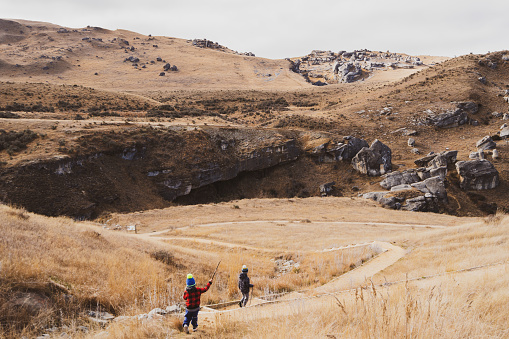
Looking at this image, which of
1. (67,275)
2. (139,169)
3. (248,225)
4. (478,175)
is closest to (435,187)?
(478,175)

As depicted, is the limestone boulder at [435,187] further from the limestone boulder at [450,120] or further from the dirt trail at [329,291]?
the limestone boulder at [450,120]

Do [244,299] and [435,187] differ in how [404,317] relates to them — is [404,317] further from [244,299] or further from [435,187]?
[435,187]

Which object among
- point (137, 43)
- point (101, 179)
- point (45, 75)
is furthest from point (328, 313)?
point (137, 43)

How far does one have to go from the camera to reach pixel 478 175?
3938 centimetres

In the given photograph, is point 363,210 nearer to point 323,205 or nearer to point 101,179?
point 323,205

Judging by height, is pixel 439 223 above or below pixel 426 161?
below

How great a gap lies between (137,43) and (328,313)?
170m

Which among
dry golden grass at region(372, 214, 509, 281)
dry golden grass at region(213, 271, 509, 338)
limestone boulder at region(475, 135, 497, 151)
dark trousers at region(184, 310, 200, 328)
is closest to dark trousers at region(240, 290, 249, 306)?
dark trousers at region(184, 310, 200, 328)

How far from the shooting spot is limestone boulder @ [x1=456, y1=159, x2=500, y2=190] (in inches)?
1547

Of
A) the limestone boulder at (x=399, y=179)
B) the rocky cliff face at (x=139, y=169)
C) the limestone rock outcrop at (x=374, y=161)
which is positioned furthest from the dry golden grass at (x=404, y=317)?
the limestone rock outcrop at (x=374, y=161)

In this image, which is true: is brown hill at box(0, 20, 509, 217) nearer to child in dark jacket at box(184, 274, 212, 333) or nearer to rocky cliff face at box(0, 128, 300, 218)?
rocky cliff face at box(0, 128, 300, 218)

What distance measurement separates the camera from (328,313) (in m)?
5.12

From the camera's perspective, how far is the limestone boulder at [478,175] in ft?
129

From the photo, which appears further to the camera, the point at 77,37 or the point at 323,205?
the point at 77,37
